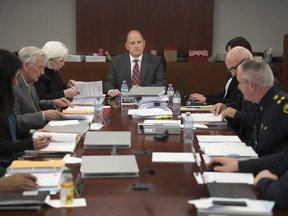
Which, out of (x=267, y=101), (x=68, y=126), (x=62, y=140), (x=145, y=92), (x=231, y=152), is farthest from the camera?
(x=145, y=92)

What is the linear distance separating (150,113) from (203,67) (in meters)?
3.21

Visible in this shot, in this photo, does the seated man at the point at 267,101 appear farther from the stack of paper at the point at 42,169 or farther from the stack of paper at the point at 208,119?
the stack of paper at the point at 42,169

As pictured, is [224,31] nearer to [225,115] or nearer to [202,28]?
[202,28]

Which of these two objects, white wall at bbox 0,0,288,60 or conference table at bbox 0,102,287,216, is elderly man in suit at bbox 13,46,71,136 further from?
white wall at bbox 0,0,288,60

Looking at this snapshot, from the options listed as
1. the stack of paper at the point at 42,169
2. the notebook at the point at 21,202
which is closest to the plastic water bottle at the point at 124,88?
the stack of paper at the point at 42,169

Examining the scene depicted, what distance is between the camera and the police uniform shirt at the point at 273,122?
105 inches

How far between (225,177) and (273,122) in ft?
2.06

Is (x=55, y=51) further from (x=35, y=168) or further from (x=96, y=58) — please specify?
(x=35, y=168)

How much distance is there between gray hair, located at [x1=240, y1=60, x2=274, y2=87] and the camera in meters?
2.66

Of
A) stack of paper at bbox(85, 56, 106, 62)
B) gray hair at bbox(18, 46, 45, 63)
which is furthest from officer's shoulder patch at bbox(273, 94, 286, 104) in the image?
stack of paper at bbox(85, 56, 106, 62)

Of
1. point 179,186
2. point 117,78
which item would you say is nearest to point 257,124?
point 179,186

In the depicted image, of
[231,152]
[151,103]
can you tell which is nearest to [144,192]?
[231,152]

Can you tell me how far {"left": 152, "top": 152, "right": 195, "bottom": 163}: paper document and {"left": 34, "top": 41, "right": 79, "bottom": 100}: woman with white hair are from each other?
2.22 meters

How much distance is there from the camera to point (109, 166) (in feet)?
7.67
